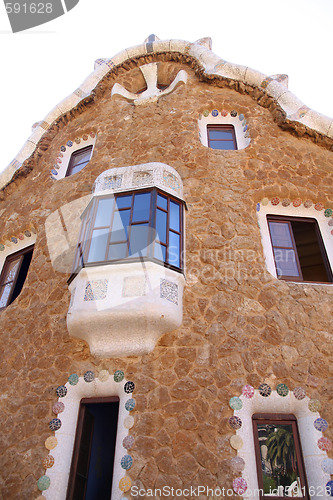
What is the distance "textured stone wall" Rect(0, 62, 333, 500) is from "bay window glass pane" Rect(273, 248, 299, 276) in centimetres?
36

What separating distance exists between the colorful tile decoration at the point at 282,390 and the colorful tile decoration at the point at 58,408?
2.40m

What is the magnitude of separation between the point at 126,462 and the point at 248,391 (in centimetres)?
144

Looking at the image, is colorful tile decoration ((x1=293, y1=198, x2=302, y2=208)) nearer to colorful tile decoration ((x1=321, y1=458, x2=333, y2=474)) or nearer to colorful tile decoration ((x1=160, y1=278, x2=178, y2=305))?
colorful tile decoration ((x1=160, y1=278, x2=178, y2=305))

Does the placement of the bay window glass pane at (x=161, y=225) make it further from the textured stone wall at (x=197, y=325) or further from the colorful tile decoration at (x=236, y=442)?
the colorful tile decoration at (x=236, y=442)

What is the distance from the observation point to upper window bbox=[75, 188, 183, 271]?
15.2 feet

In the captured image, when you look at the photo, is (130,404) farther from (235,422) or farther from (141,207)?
(141,207)

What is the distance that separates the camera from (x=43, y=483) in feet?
12.7

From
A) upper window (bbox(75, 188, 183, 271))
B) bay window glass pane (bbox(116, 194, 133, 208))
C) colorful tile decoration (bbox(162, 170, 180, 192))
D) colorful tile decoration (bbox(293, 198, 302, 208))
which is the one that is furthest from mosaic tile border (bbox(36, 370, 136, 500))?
colorful tile decoration (bbox(293, 198, 302, 208))

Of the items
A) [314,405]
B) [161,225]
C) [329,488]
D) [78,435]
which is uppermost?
[161,225]

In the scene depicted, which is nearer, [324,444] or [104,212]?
[324,444]

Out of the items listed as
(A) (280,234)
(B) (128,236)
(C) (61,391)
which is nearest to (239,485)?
(C) (61,391)

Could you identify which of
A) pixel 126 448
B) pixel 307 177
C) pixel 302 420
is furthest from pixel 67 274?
pixel 307 177

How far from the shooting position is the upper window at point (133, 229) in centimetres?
464

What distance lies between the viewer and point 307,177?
19.4 ft
